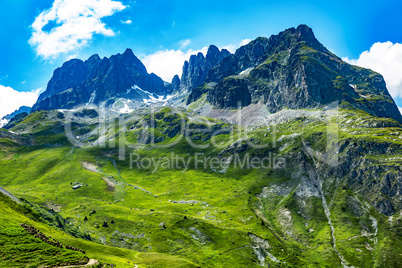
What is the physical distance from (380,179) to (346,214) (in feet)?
121

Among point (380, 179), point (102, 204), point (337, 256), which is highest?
point (380, 179)

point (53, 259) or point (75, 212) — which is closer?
point (53, 259)

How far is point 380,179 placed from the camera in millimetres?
182500

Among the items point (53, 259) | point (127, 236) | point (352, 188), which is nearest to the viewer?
point (53, 259)

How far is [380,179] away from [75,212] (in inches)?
8010

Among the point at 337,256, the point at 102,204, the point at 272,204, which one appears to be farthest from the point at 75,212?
the point at 337,256

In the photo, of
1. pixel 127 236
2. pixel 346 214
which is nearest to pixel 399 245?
pixel 346 214

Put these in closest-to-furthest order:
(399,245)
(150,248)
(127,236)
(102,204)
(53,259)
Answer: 1. (53,259)
2. (150,248)
3. (127,236)
4. (399,245)
5. (102,204)

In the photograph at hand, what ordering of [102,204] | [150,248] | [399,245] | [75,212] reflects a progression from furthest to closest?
1. [102,204]
2. [75,212]
3. [399,245]
4. [150,248]

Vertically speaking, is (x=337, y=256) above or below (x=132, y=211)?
below

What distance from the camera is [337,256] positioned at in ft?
482

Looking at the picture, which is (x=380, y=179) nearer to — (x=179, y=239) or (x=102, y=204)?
(x=179, y=239)

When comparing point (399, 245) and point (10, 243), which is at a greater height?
point (10, 243)

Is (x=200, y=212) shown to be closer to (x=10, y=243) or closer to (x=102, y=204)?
(x=102, y=204)
